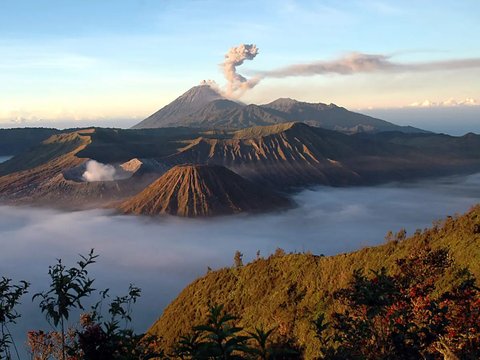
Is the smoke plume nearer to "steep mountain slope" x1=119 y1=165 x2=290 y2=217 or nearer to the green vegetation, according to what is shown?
"steep mountain slope" x1=119 y1=165 x2=290 y2=217

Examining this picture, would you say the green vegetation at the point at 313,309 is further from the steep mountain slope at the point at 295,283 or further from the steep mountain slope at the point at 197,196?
the steep mountain slope at the point at 197,196

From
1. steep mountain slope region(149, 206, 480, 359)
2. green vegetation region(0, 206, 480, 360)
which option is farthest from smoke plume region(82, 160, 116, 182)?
steep mountain slope region(149, 206, 480, 359)

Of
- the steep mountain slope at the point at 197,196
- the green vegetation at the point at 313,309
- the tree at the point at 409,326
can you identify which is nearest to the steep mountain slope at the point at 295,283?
the green vegetation at the point at 313,309

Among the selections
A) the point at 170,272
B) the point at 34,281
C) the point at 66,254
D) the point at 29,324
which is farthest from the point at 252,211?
the point at 29,324

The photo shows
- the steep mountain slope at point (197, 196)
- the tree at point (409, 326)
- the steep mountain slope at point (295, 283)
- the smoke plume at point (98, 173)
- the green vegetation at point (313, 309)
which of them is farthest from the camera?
the smoke plume at point (98, 173)

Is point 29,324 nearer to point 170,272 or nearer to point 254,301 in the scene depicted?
point 170,272

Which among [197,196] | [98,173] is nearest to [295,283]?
[197,196]

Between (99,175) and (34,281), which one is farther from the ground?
(99,175)
